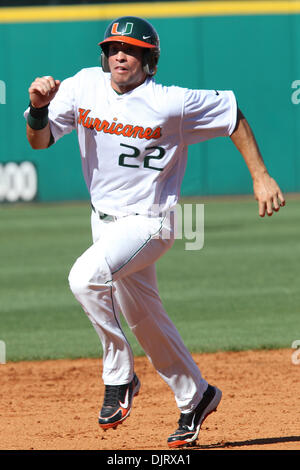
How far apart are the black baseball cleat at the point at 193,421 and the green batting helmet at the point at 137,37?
5.68 ft

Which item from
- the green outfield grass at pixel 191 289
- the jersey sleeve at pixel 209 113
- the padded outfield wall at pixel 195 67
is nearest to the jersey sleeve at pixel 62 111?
the jersey sleeve at pixel 209 113

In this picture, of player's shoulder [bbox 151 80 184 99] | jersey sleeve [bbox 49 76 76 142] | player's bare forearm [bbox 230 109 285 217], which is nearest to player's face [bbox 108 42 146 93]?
player's shoulder [bbox 151 80 184 99]

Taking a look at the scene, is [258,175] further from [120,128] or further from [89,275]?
[89,275]

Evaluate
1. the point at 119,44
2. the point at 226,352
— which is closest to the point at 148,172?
the point at 119,44

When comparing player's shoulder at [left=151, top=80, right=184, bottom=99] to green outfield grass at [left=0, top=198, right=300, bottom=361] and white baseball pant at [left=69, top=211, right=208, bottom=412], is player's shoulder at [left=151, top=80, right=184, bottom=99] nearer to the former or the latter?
white baseball pant at [left=69, top=211, right=208, bottom=412]

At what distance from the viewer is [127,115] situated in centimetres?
444

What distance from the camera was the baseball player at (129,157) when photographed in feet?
14.3

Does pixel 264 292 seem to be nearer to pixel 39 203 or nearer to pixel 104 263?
pixel 104 263

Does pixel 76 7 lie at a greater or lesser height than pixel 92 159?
greater

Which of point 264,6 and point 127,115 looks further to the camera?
point 264,6

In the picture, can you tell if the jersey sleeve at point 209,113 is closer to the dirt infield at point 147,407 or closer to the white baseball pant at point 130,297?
the white baseball pant at point 130,297
